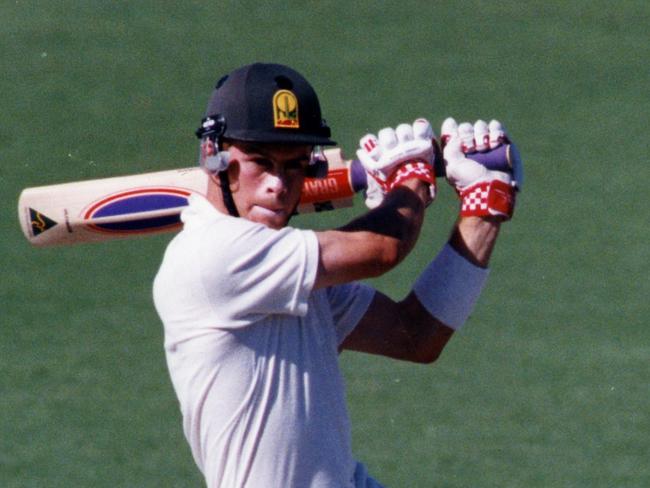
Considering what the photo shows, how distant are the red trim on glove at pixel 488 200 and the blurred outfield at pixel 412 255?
220cm

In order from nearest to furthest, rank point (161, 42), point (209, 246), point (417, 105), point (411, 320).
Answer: point (209, 246), point (411, 320), point (417, 105), point (161, 42)

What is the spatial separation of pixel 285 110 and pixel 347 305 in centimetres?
63

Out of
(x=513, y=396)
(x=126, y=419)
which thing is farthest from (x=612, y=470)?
(x=126, y=419)

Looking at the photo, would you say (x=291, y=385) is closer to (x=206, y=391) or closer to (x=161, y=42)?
(x=206, y=391)

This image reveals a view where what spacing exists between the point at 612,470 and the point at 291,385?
2.82 m

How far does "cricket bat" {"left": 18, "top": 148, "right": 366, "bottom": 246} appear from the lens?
5.02 metres

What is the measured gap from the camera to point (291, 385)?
152 inches

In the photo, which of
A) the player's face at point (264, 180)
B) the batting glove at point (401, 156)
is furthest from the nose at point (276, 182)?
the batting glove at point (401, 156)

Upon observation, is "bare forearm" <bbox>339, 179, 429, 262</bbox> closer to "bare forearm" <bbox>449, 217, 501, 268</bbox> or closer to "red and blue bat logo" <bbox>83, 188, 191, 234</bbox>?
"bare forearm" <bbox>449, 217, 501, 268</bbox>

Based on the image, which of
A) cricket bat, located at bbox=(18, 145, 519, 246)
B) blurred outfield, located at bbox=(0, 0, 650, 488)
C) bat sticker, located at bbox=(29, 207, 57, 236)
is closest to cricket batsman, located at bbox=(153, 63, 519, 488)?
cricket bat, located at bbox=(18, 145, 519, 246)

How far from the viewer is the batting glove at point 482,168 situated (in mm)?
4367

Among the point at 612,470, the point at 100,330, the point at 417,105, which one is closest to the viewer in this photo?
the point at 612,470

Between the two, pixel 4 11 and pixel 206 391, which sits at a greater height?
pixel 4 11

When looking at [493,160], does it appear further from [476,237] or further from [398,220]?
[398,220]
